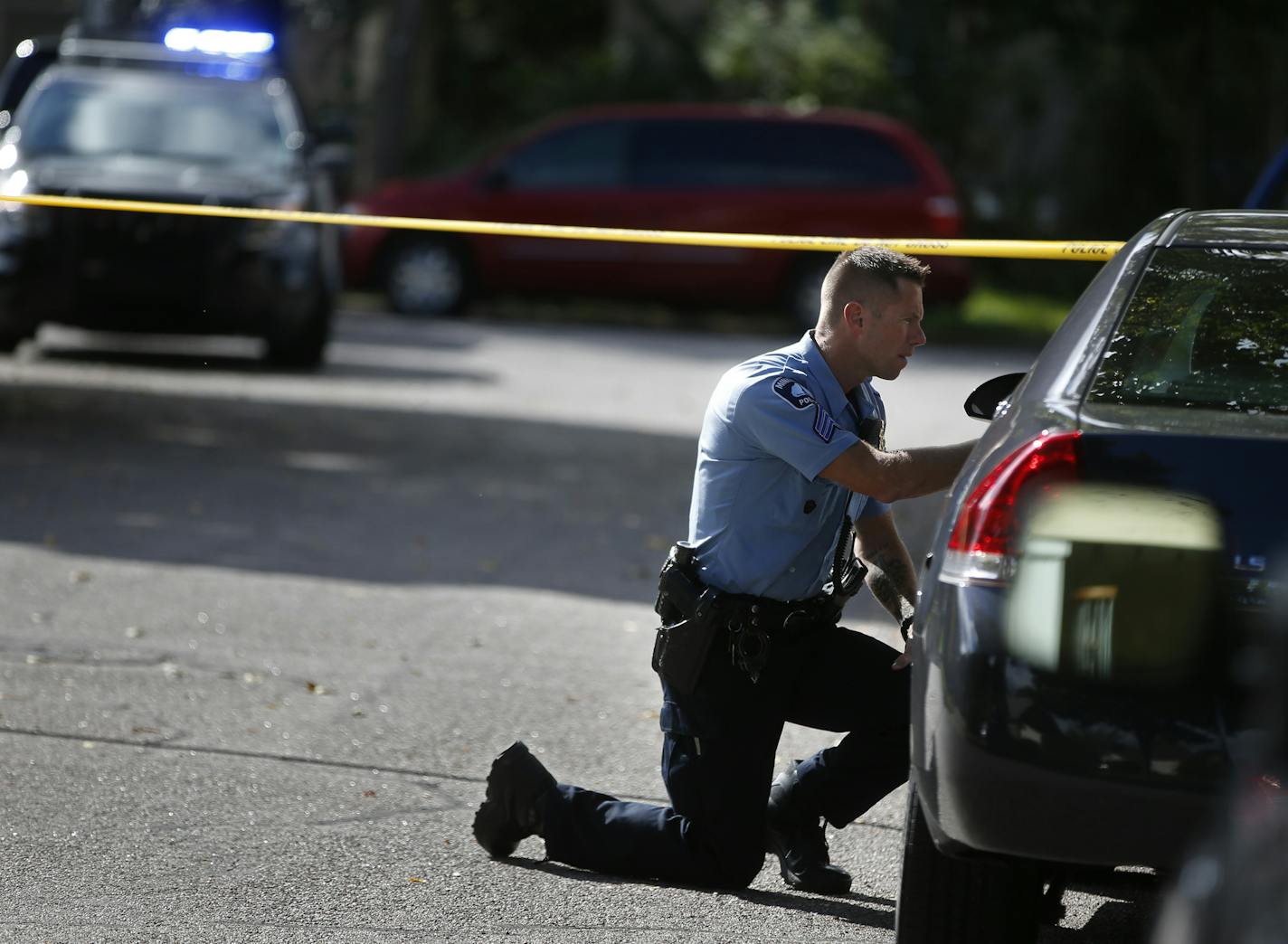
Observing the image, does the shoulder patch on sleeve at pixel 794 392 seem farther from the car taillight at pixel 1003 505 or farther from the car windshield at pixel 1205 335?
the car taillight at pixel 1003 505

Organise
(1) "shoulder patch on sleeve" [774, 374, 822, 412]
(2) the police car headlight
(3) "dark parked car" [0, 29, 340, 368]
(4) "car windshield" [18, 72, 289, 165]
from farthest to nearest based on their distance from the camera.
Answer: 1. (4) "car windshield" [18, 72, 289, 165]
2. (3) "dark parked car" [0, 29, 340, 368]
3. (2) the police car headlight
4. (1) "shoulder patch on sleeve" [774, 374, 822, 412]

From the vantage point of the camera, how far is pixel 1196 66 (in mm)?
22531

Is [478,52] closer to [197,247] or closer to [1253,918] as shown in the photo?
[197,247]

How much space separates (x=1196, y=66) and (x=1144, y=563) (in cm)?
2086

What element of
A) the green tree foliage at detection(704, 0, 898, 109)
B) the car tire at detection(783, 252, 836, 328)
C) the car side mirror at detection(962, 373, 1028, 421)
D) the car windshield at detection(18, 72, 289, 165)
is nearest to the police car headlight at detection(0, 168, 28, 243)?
the car windshield at detection(18, 72, 289, 165)

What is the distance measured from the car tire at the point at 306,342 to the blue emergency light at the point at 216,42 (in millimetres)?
2080

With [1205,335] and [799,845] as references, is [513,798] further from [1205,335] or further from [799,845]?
[1205,335]

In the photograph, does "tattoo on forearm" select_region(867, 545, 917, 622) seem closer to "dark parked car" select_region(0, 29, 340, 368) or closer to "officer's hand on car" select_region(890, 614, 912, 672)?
"officer's hand on car" select_region(890, 614, 912, 672)

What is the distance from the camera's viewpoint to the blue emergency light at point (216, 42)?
13.8 meters

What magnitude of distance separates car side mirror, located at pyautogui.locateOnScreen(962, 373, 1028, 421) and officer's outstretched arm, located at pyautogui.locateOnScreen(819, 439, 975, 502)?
8 cm

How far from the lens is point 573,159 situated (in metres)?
18.5

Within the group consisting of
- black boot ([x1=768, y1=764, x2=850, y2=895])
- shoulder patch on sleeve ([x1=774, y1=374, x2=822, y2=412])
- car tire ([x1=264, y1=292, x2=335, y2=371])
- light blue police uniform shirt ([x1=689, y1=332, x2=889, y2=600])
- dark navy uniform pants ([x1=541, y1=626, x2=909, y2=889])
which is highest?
shoulder patch on sleeve ([x1=774, y1=374, x2=822, y2=412])

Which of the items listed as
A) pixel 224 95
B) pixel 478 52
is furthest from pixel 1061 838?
pixel 478 52

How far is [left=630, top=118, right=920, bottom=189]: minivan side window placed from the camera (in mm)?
18375
